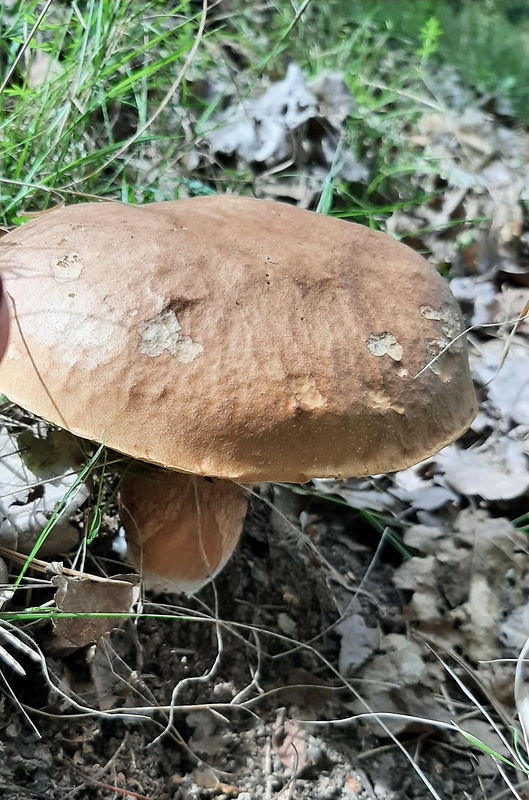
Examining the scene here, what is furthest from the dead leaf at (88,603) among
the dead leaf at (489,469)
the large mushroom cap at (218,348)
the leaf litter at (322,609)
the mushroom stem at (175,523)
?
the dead leaf at (489,469)

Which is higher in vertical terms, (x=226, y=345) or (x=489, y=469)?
(x=226, y=345)

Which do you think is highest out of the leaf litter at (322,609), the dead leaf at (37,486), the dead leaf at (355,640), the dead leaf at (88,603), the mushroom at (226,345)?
the mushroom at (226,345)

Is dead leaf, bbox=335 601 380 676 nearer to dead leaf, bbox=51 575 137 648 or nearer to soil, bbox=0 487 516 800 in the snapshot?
soil, bbox=0 487 516 800

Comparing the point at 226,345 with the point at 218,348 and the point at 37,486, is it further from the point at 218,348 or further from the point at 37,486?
the point at 37,486

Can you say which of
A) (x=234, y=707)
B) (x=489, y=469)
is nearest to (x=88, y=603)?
(x=234, y=707)

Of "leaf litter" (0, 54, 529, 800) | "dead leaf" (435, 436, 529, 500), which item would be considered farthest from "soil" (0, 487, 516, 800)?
"dead leaf" (435, 436, 529, 500)

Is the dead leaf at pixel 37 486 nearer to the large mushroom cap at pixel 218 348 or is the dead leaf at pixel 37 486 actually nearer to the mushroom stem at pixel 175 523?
the mushroom stem at pixel 175 523

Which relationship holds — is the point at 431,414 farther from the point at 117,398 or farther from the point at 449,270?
the point at 449,270
